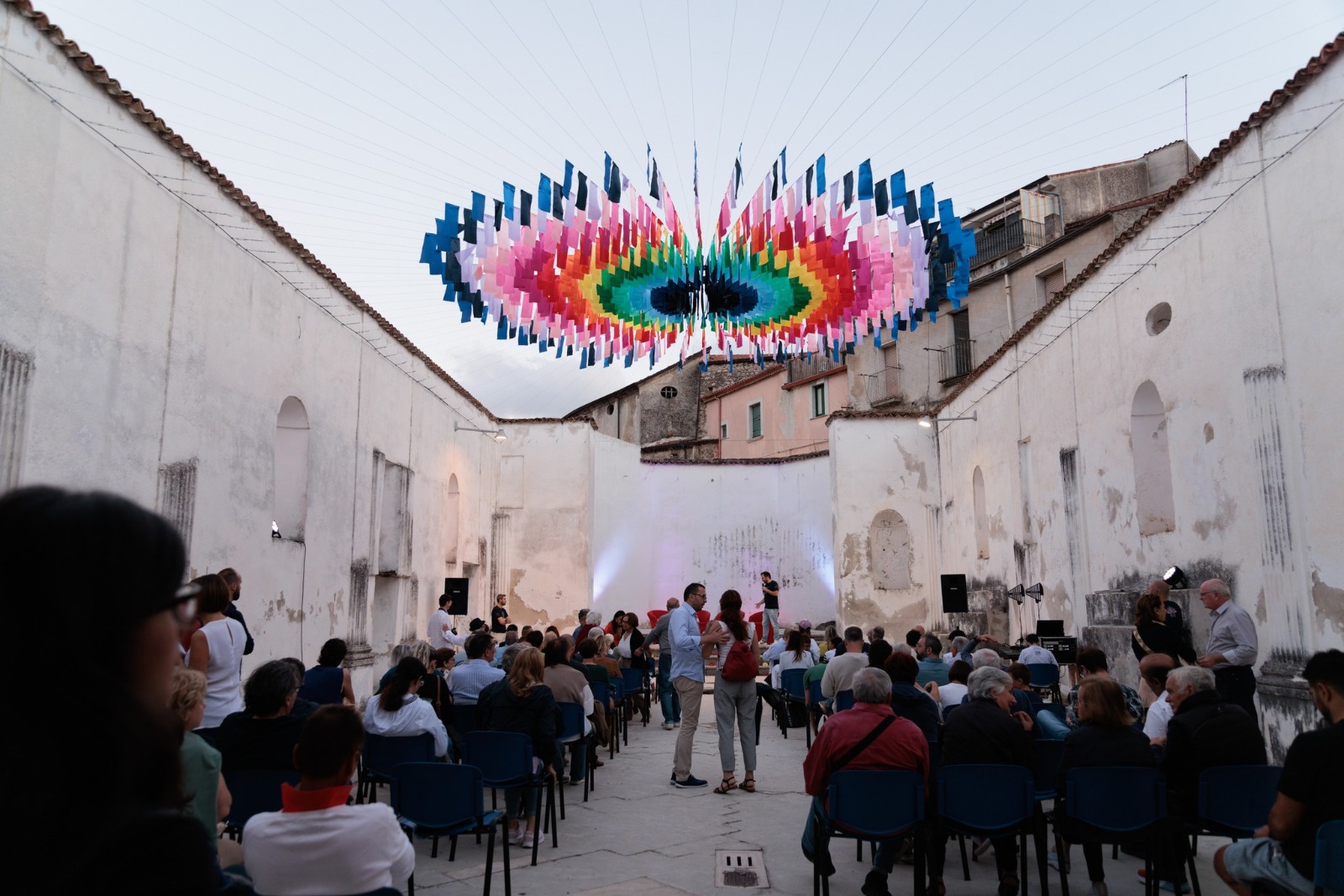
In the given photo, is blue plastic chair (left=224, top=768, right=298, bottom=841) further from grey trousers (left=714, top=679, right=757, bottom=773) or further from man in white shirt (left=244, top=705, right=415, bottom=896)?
grey trousers (left=714, top=679, right=757, bottom=773)

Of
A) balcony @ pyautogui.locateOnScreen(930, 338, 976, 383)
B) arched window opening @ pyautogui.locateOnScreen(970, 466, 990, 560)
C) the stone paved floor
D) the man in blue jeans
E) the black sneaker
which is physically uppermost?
balcony @ pyautogui.locateOnScreen(930, 338, 976, 383)

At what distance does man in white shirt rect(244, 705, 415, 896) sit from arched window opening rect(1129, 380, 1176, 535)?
37.9 feet

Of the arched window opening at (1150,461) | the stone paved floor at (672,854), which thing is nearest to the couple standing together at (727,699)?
the stone paved floor at (672,854)

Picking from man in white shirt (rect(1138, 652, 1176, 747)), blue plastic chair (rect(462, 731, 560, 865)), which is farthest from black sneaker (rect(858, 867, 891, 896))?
blue plastic chair (rect(462, 731, 560, 865))

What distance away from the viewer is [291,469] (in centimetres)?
1343

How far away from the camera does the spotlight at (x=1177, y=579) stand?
442 inches

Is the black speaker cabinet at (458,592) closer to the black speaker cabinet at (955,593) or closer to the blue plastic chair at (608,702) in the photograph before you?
the blue plastic chair at (608,702)

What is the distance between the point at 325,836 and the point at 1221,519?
10.0 metres

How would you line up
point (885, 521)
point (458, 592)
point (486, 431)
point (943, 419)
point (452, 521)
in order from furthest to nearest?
point (885, 521), point (486, 431), point (943, 419), point (452, 521), point (458, 592)

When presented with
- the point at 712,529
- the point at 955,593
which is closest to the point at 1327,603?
the point at 955,593

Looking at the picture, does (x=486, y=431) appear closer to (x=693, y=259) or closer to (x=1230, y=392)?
(x=693, y=259)

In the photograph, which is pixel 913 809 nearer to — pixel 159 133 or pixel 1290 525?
pixel 1290 525

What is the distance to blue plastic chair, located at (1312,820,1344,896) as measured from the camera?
3920 millimetres

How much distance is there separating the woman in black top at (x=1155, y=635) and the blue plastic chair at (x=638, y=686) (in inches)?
231
